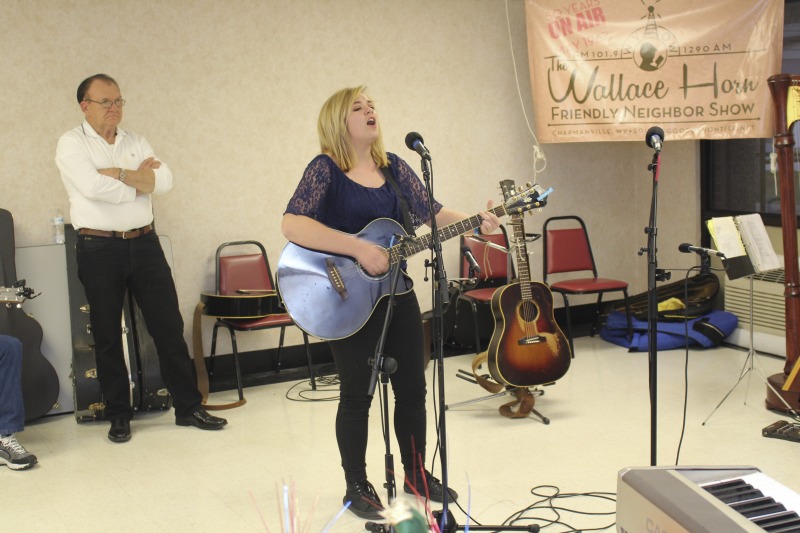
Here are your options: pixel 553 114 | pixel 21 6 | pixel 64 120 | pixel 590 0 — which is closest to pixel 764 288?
pixel 553 114

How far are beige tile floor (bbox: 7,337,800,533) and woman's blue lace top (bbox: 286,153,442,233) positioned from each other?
3.11 ft

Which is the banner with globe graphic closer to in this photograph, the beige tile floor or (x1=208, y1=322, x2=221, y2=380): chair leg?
the beige tile floor

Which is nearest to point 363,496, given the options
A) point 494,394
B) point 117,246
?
point 494,394

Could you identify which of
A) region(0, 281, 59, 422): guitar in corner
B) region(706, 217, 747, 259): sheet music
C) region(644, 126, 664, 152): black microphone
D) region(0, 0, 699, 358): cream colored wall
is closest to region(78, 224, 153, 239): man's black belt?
region(0, 281, 59, 422): guitar in corner

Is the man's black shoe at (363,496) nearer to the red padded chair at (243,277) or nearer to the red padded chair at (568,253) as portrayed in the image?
the red padded chair at (243,277)

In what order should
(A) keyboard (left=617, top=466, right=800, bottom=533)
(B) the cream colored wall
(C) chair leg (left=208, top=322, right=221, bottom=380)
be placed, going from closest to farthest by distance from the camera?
(A) keyboard (left=617, top=466, right=800, bottom=533) → (B) the cream colored wall → (C) chair leg (left=208, top=322, right=221, bottom=380)

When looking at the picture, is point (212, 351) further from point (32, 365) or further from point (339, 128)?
point (339, 128)

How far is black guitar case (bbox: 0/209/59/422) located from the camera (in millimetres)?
4477

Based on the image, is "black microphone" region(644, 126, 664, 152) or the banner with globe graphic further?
the banner with globe graphic

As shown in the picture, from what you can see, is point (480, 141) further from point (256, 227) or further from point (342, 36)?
point (256, 227)

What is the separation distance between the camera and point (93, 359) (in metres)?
4.69

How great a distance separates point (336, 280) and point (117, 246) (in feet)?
5.65

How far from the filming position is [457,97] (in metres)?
6.00

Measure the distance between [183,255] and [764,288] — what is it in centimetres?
366
